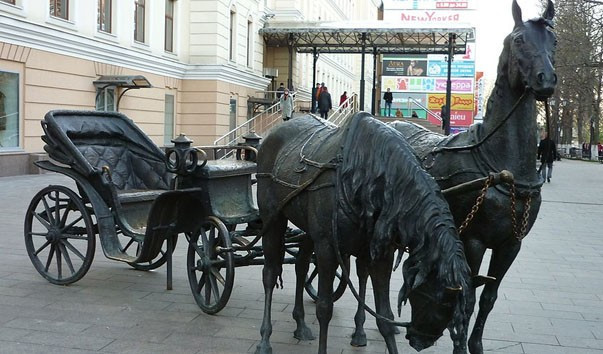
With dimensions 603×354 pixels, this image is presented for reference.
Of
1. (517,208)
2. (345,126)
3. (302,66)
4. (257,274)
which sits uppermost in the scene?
(302,66)

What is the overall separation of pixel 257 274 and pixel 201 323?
2146mm

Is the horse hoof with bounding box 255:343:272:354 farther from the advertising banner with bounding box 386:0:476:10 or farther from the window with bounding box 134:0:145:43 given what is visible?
the advertising banner with bounding box 386:0:476:10

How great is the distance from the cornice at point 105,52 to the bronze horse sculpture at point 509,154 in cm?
1454

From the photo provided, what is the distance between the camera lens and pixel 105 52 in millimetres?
20859

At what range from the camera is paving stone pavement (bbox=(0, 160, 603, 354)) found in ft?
16.8

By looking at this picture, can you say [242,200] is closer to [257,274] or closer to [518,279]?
[257,274]

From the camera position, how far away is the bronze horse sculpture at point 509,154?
423 centimetres

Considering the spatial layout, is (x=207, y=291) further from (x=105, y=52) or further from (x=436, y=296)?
(x=105, y=52)

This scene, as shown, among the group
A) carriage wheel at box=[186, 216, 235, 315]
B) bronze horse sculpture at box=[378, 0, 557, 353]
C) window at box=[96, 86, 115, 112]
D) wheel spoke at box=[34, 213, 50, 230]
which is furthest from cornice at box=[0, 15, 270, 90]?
bronze horse sculpture at box=[378, 0, 557, 353]

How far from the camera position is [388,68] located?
5406 cm

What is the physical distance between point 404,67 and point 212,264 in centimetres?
4933

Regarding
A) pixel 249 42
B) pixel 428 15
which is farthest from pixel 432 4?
pixel 249 42

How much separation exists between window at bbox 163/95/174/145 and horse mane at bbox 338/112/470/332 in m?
22.6

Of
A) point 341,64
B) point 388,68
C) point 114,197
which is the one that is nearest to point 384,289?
point 114,197
